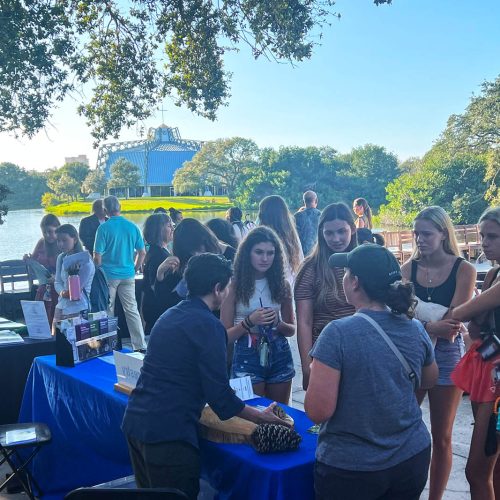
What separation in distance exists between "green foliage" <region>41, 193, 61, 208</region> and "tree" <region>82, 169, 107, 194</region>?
2.01 m

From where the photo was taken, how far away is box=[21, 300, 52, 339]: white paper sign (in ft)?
14.7

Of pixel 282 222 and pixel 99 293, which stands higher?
pixel 282 222

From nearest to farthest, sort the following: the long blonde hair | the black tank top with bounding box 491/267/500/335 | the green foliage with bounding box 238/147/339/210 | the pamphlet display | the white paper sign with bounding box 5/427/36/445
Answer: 1. the black tank top with bounding box 491/267/500/335
2. the long blonde hair
3. the white paper sign with bounding box 5/427/36/445
4. the pamphlet display
5. the green foliage with bounding box 238/147/339/210

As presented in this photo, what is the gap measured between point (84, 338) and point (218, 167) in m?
17.3

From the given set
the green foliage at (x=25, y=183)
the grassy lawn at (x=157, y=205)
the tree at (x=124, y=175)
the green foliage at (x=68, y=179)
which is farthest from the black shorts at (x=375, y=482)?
the tree at (x=124, y=175)

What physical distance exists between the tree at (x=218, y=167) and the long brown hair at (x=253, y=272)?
1649 cm

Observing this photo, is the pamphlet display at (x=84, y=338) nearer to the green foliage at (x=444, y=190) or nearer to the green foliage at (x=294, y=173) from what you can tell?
the green foliage at (x=294, y=173)

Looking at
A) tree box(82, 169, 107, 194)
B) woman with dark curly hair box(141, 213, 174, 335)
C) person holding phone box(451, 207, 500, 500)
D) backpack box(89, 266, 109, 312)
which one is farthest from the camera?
tree box(82, 169, 107, 194)

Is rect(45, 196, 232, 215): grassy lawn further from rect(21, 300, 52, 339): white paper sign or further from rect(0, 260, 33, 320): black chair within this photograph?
rect(21, 300, 52, 339): white paper sign

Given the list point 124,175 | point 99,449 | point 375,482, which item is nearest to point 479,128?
point 124,175

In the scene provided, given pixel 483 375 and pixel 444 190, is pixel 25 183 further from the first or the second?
pixel 444 190

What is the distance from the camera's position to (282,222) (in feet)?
17.0

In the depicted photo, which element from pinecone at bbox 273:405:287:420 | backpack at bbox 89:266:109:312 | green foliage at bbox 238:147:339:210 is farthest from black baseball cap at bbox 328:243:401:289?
green foliage at bbox 238:147:339:210

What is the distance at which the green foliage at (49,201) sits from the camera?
1181 cm
